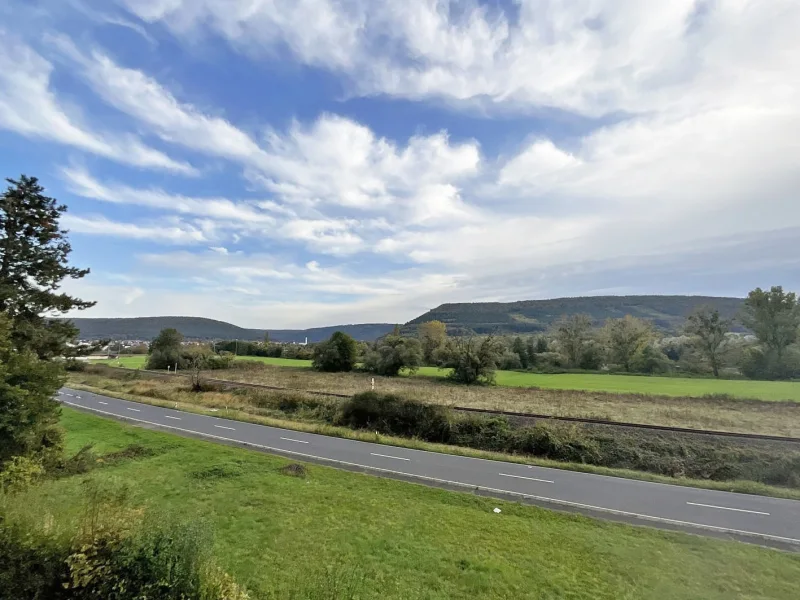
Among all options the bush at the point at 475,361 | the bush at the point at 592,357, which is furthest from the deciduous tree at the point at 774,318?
the bush at the point at 475,361

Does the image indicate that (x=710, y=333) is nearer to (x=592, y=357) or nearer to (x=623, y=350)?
(x=623, y=350)

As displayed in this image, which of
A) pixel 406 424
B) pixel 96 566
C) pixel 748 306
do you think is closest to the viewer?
pixel 96 566

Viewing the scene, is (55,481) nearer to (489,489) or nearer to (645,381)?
(489,489)

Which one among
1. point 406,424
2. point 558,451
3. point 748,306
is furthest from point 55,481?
point 748,306

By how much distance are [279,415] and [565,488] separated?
2344cm

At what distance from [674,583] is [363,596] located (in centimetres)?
604

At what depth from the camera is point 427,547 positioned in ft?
31.0

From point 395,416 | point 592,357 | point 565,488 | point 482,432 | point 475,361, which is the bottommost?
point 482,432

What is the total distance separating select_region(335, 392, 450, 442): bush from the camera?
26359 mm

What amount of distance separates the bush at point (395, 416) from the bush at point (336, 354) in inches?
1512

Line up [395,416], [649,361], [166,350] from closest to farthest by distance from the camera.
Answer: [395,416]
[649,361]
[166,350]

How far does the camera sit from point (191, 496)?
40.7 ft

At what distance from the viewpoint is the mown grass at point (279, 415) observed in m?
17.2

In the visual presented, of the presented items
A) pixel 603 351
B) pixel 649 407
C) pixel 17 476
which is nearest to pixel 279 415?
pixel 17 476
